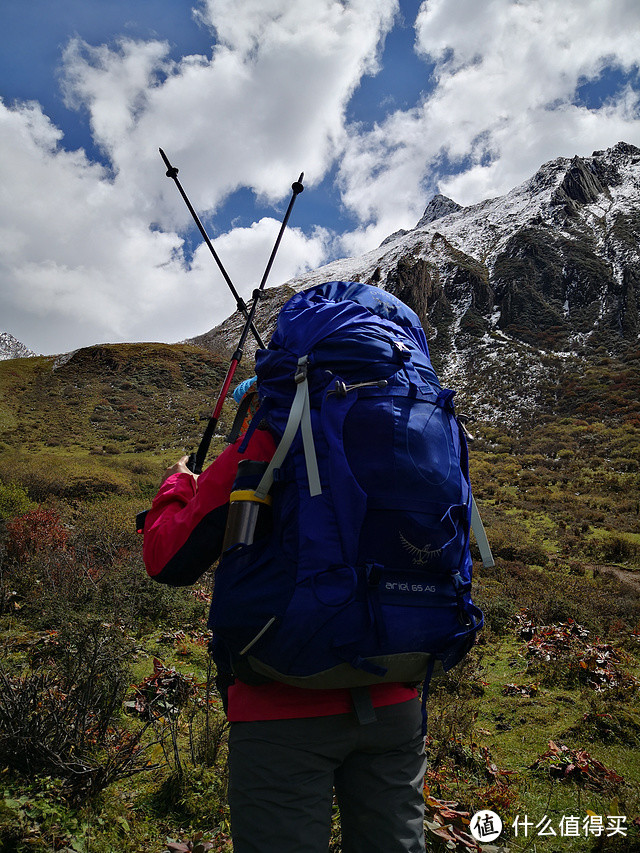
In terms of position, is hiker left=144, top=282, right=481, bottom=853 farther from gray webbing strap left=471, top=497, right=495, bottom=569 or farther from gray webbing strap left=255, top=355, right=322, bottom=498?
gray webbing strap left=471, top=497, right=495, bottom=569

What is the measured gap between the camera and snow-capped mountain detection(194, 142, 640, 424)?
5359 cm

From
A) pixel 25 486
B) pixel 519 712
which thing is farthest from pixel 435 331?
pixel 519 712

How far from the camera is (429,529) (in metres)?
1.33

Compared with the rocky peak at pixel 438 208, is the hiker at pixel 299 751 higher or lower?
lower

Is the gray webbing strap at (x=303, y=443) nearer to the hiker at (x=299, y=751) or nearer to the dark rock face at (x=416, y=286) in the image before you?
the hiker at (x=299, y=751)

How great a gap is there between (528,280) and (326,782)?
77.4 metres

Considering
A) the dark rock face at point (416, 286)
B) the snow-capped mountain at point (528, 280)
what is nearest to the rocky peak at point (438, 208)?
the snow-capped mountain at point (528, 280)

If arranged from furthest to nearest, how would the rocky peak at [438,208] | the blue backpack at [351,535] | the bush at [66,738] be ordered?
1. the rocky peak at [438,208]
2. the bush at [66,738]
3. the blue backpack at [351,535]

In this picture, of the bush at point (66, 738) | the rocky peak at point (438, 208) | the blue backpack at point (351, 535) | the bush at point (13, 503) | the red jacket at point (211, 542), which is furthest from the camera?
the rocky peak at point (438, 208)

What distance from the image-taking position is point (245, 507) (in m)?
1.31

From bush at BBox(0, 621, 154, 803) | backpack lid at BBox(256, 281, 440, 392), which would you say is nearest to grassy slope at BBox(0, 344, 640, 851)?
bush at BBox(0, 621, 154, 803)

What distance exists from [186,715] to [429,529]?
3.91 m

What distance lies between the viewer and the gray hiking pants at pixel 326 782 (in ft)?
4.07

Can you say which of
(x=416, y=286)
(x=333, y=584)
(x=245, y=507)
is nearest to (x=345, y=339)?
(x=245, y=507)
